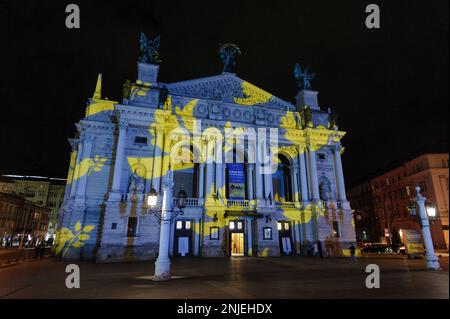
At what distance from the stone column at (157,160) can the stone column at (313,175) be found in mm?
18860

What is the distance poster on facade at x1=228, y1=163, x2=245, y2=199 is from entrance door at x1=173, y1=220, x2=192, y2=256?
598 centimetres

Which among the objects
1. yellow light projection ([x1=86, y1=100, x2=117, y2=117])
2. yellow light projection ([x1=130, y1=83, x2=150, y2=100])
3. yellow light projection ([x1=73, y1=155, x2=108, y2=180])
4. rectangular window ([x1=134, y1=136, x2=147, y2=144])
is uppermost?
yellow light projection ([x1=130, y1=83, x2=150, y2=100])

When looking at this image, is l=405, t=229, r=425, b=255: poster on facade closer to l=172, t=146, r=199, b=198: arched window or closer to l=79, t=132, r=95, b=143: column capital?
l=172, t=146, r=199, b=198: arched window

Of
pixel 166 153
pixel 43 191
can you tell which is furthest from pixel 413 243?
pixel 43 191

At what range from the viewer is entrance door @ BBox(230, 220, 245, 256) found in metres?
32.0

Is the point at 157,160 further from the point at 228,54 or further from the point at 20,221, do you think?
the point at 20,221

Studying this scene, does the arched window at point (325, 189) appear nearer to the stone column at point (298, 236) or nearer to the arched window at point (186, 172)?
the stone column at point (298, 236)

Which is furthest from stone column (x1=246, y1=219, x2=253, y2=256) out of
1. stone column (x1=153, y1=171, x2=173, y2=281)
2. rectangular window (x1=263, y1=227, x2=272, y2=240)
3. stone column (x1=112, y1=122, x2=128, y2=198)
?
stone column (x1=153, y1=171, x2=173, y2=281)

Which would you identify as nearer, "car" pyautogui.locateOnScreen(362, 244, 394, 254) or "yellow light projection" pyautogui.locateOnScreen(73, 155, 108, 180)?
"yellow light projection" pyautogui.locateOnScreen(73, 155, 108, 180)

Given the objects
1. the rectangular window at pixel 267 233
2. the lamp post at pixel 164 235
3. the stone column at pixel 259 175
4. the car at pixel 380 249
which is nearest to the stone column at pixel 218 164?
the stone column at pixel 259 175
